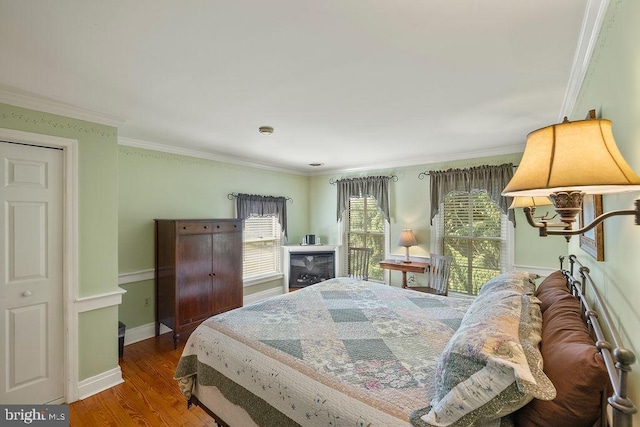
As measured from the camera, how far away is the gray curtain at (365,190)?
194 inches

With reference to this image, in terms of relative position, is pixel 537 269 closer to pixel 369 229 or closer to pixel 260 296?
pixel 369 229

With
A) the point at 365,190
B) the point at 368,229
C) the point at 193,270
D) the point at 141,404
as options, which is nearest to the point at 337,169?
the point at 365,190

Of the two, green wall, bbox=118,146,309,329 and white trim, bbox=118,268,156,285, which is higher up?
green wall, bbox=118,146,309,329

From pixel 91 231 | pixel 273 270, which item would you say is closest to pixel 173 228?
pixel 91 231

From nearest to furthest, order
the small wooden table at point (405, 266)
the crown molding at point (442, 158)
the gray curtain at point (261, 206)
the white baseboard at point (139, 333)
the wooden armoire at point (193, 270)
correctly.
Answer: the wooden armoire at point (193, 270) < the white baseboard at point (139, 333) < the crown molding at point (442, 158) < the small wooden table at point (405, 266) < the gray curtain at point (261, 206)

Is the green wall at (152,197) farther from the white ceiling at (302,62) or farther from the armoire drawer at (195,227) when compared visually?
the white ceiling at (302,62)

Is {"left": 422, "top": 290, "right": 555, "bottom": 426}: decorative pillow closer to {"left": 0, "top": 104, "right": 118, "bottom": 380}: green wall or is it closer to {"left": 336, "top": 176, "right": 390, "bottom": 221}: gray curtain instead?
{"left": 0, "top": 104, "right": 118, "bottom": 380}: green wall

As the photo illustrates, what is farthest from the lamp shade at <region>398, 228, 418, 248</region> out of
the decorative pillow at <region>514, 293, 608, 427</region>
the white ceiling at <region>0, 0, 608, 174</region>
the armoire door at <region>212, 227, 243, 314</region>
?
the decorative pillow at <region>514, 293, 608, 427</region>

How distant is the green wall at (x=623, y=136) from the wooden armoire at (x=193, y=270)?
3674 millimetres

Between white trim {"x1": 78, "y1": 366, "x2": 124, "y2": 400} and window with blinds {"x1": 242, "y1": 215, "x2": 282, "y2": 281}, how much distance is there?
7.40ft

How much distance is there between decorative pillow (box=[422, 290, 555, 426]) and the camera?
3.37 feet

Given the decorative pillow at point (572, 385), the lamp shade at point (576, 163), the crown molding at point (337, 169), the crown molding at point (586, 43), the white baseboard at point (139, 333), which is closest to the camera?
the lamp shade at point (576, 163)

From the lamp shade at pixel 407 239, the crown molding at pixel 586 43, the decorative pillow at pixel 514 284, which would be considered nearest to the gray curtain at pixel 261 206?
the lamp shade at pixel 407 239

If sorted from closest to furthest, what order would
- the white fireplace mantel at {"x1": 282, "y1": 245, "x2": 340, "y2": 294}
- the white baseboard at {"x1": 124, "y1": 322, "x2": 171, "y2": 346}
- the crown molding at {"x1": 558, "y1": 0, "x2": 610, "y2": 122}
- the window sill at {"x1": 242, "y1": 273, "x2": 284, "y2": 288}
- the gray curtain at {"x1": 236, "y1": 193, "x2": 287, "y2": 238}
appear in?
the crown molding at {"x1": 558, "y1": 0, "x2": 610, "y2": 122}
the white baseboard at {"x1": 124, "y1": 322, "x2": 171, "y2": 346}
the gray curtain at {"x1": 236, "y1": 193, "x2": 287, "y2": 238}
the window sill at {"x1": 242, "y1": 273, "x2": 284, "y2": 288}
the white fireplace mantel at {"x1": 282, "y1": 245, "x2": 340, "y2": 294}
